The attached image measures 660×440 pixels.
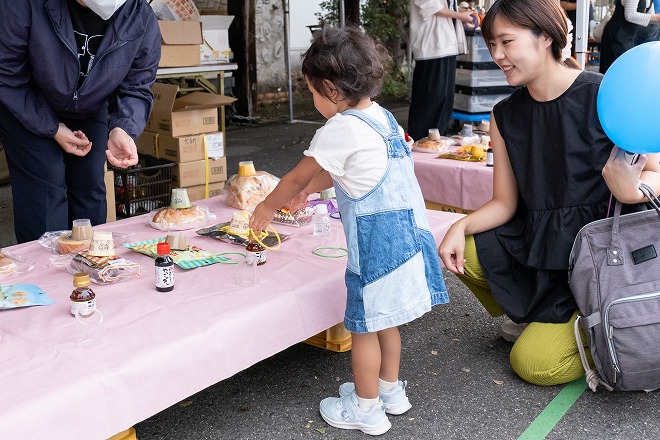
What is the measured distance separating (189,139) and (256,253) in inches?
108

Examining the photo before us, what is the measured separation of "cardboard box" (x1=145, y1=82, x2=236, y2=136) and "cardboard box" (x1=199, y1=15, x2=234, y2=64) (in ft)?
5.04

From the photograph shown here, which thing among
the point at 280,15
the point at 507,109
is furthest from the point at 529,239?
the point at 280,15

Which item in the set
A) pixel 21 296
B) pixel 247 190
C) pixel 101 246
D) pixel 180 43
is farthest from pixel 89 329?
pixel 180 43

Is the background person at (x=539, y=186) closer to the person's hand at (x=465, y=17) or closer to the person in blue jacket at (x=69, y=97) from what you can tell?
the person in blue jacket at (x=69, y=97)

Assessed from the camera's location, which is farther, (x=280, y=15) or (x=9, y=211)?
(x=280, y=15)

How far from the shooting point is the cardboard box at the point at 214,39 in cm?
660

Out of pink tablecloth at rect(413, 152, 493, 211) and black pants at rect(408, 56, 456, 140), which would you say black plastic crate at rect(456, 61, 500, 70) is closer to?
black pants at rect(408, 56, 456, 140)

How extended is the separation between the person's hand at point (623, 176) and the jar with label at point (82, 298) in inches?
62.9

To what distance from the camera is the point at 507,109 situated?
2709 mm

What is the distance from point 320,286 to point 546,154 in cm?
93

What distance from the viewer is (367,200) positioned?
2.23 m

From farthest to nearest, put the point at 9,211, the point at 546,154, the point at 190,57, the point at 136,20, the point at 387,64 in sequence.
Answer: the point at 190,57 < the point at 9,211 < the point at 136,20 < the point at 546,154 < the point at 387,64

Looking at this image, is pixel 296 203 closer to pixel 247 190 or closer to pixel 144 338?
pixel 247 190

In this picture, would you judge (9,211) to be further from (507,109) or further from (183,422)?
(507,109)
